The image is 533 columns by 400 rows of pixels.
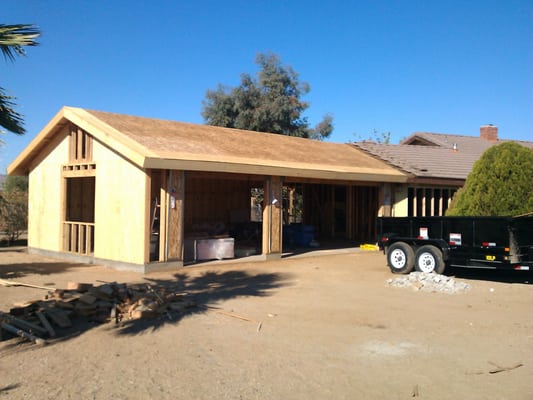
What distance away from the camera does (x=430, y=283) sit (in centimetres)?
1148

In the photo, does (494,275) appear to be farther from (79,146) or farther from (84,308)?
(79,146)

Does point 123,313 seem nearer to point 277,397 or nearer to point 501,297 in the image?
point 277,397

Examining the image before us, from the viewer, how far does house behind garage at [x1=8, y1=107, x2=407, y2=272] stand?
13.6m

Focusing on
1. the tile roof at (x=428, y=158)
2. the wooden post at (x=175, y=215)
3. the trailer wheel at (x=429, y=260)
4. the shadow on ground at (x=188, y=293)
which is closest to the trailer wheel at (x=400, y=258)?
the trailer wheel at (x=429, y=260)

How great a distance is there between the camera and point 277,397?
5.17m

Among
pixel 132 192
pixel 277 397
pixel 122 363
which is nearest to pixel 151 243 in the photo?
pixel 132 192

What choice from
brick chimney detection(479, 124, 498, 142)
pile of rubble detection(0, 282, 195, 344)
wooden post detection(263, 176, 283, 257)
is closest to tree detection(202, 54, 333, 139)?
brick chimney detection(479, 124, 498, 142)

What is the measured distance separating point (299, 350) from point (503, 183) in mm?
9478

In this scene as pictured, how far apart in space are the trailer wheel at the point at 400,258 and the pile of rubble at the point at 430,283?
3.31 feet

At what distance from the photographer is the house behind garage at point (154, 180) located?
1359 cm

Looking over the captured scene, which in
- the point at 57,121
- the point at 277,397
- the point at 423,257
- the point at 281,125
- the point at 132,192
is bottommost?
the point at 277,397

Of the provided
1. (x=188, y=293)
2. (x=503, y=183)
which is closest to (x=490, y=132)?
(x=503, y=183)

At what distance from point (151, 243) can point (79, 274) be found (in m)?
2.15

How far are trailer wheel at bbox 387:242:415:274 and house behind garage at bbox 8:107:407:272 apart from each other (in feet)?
13.2
